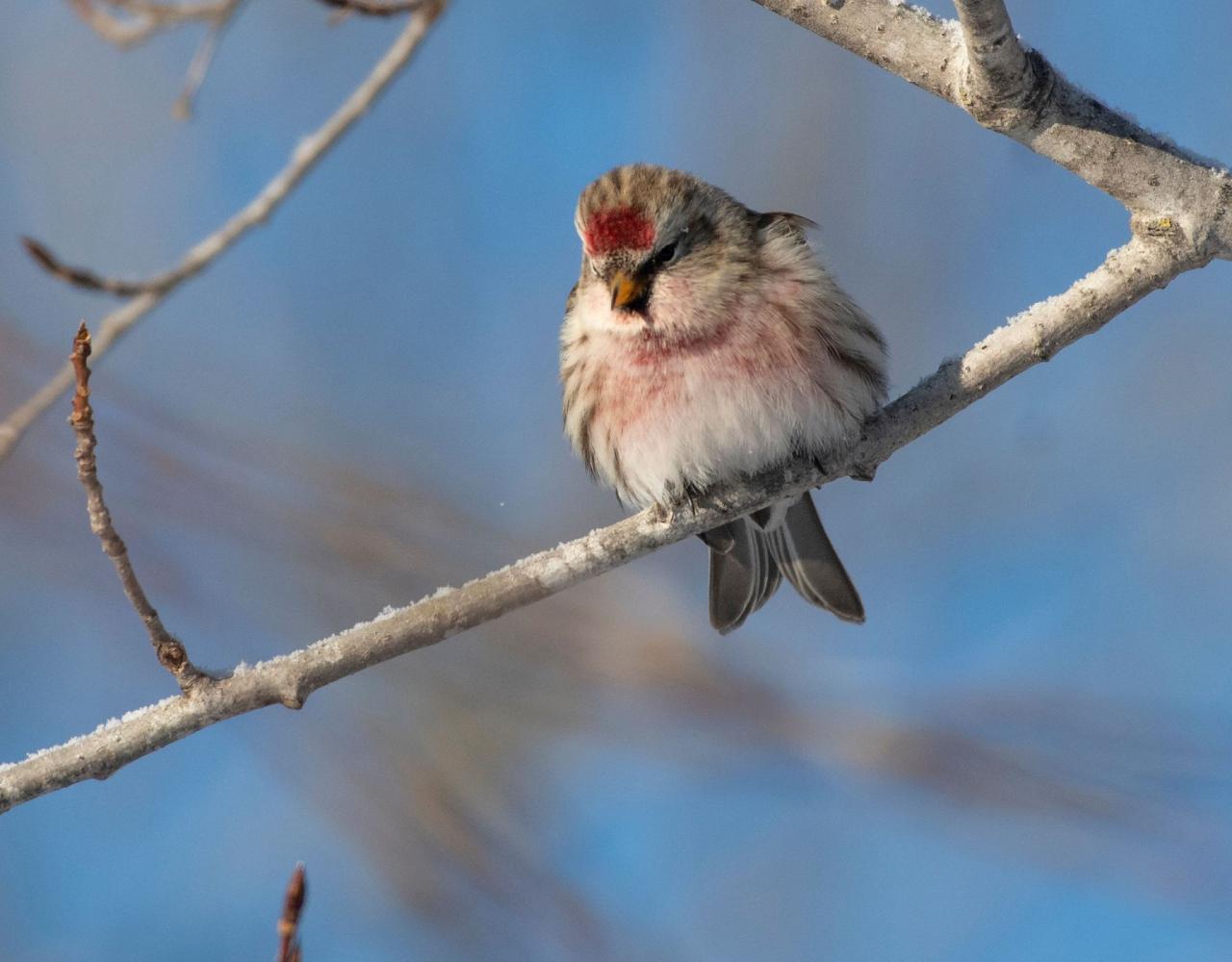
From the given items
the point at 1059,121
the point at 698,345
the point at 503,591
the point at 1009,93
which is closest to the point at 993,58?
the point at 1009,93

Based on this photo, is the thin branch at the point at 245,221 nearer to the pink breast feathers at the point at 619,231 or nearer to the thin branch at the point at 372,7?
the thin branch at the point at 372,7

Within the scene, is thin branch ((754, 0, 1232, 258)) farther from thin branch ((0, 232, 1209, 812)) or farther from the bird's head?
the bird's head

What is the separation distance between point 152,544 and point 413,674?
4.11ft

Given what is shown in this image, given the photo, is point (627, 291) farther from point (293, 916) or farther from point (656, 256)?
point (293, 916)

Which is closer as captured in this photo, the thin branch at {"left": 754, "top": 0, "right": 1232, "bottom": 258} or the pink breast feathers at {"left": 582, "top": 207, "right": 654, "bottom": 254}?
the thin branch at {"left": 754, "top": 0, "right": 1232, "bottom": 258}

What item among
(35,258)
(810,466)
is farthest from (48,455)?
(810,466)

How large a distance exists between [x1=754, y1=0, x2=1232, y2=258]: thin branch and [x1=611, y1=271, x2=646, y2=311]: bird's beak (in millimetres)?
1027

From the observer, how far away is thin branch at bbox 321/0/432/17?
8.80 feet

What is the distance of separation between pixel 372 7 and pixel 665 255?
1.09 m

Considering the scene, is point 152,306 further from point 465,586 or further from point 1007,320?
point 1007,320

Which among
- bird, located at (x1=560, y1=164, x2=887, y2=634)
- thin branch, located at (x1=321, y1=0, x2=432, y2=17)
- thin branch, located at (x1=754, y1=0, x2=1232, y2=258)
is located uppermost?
thin branch, located at (x1=754, y1=0, x2=1232, y2=258)

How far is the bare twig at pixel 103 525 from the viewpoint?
2.34 meters

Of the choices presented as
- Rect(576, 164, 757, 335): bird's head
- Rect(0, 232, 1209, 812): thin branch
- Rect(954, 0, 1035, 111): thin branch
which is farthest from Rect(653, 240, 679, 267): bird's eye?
Rect(954, 0, 1035, 111): thin branch

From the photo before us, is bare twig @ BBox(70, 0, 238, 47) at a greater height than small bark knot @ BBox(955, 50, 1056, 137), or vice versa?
small bark knot @ BBox(955, 50, 1056, 137)
